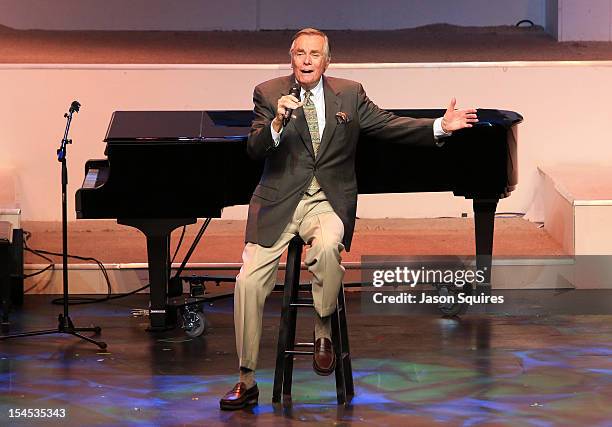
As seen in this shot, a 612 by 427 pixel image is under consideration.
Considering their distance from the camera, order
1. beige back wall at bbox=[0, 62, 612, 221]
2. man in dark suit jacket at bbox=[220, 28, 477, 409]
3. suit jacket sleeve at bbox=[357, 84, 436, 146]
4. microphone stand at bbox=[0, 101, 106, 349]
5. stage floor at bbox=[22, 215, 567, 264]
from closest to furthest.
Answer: man in dark suit jacket at bbox=[220, 28, 477, 409], suit jacket sleeve at bbox=[357, 84, 436, 146], microphone stand at bbox=[0, 101, 106, 349], stage floor at bbox=[22, 215, 567, 264], beige back wall at bbox=[0, 62, 612, 221]

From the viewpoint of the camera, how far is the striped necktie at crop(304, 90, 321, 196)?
4941 mm

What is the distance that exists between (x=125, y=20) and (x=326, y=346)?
23.6 ft

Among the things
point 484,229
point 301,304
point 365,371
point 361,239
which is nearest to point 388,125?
point 301,304

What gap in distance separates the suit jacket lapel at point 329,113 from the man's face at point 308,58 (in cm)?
11

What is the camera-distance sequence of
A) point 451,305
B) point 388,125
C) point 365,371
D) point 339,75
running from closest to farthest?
point 388,125
point 365,371
point 451,305
point 339,75

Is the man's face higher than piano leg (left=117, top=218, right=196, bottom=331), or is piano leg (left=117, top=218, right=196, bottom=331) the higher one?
the man's face

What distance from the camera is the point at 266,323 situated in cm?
653

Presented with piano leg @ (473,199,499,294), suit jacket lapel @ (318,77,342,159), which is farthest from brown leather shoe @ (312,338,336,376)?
piano leg @ (473,199,499,294)

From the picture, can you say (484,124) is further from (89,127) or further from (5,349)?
(89,127)

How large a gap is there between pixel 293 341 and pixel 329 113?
95 cm

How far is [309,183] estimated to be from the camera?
16.1 feet

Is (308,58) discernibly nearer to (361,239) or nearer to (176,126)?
(176,126)

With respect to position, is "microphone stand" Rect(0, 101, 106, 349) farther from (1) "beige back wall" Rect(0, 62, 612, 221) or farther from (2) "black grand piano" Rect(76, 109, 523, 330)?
(1) "beige back wall" Rect(0, 62, 612, 221)

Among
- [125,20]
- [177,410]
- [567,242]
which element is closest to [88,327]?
[177,410]
